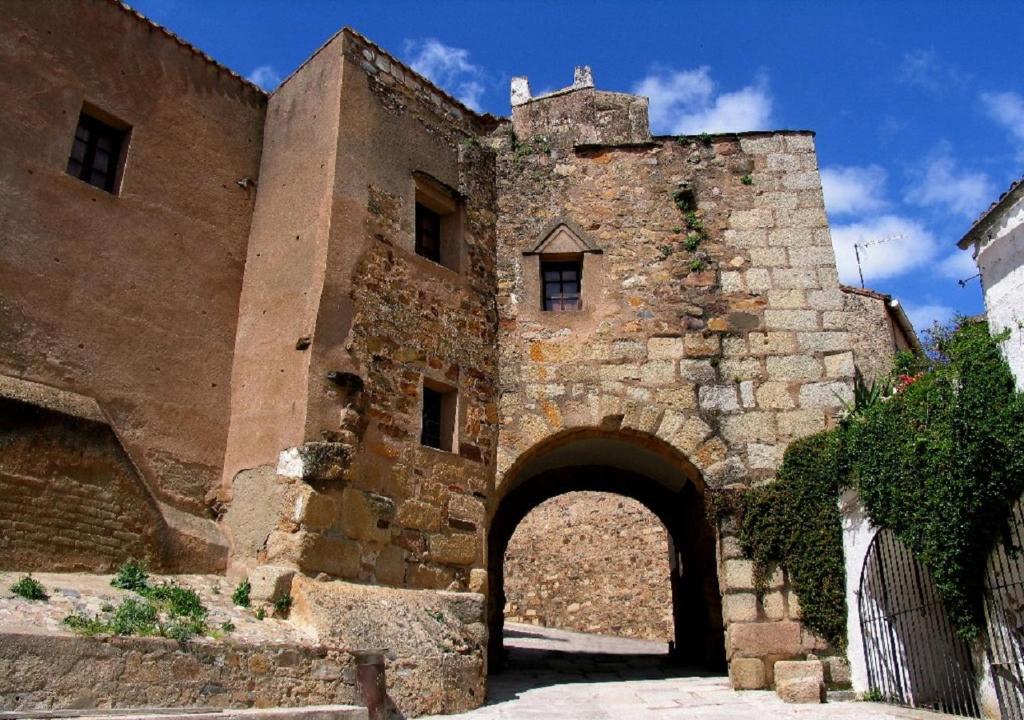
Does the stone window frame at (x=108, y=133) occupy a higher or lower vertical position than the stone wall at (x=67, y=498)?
higher

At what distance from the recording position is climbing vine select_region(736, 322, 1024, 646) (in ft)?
21.0

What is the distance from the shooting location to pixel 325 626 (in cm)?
600

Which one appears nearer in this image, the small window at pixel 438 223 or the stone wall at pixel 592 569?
the small window at pixel 438 223

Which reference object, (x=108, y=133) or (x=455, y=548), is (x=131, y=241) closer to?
(x=108, y=133)

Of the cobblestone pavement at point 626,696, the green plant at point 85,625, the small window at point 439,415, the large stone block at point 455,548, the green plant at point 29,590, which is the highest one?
the small window at point 439,415

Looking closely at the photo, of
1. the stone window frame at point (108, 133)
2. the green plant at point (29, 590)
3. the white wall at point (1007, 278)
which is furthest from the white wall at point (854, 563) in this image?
the stone window frame at point (108, 133)

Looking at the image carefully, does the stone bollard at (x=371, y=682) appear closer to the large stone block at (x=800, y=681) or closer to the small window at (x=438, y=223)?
the large stone block at (x=800, y=681)

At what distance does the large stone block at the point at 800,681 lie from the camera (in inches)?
279

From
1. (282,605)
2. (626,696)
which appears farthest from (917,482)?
(282,605)

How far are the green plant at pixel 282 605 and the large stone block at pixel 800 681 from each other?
429cm

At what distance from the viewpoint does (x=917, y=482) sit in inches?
273

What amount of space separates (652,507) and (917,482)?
231 inches

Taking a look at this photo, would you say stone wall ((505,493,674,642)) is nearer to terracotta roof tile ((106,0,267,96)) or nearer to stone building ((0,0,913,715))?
stone building ((0,0,913,715))

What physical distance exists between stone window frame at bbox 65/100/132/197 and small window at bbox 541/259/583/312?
4.50 m
